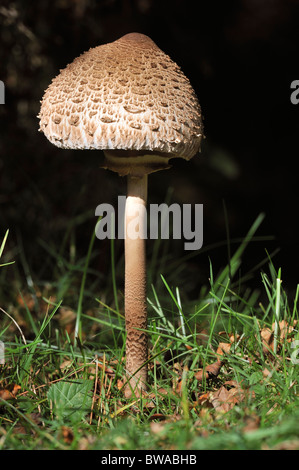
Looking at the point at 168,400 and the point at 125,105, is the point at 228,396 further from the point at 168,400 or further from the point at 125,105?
the point at 125,105

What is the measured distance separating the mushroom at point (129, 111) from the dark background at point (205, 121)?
5.49 feet

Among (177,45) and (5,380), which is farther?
(177,45)

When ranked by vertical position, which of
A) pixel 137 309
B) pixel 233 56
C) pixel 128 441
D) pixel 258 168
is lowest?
pixel 128 441

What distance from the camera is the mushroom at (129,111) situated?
2061mm

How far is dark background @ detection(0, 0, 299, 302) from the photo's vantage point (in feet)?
12.6

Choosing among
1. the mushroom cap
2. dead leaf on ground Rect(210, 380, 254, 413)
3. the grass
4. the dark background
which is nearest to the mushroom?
the mushroom cap

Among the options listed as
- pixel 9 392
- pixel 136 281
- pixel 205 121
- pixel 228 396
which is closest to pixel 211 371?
pixel 228 396

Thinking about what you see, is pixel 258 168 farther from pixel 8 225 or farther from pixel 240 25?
pixel 8 225

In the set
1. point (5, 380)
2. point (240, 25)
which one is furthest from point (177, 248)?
point (5, 380)

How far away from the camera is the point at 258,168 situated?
14.5ft

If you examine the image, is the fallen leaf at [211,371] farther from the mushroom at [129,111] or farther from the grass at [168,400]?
the mushroom at [129,111]

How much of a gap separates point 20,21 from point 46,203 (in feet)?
4.82

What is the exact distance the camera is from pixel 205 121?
433 centimetres

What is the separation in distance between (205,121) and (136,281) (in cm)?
230
